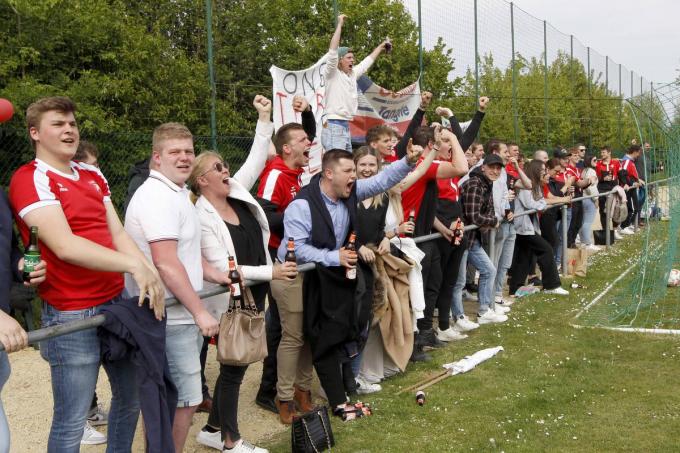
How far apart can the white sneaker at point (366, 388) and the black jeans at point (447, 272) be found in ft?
5.32

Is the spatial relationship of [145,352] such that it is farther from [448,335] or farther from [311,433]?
[448,335]

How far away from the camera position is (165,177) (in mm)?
3572

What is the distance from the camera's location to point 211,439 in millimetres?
4520

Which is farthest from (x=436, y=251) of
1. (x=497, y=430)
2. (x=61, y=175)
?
(x=61, y=175)

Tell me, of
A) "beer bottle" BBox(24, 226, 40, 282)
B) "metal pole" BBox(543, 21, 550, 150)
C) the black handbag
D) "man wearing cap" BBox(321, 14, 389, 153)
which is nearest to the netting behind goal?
"man wearing cap" BBox(321, 14, 389, 153)

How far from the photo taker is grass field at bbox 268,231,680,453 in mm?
4523

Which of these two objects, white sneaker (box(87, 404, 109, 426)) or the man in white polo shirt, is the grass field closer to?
the man in white polo shirt

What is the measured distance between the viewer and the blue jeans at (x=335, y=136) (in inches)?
301

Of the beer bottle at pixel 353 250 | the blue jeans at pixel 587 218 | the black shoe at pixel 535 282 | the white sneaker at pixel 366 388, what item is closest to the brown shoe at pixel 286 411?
the white sneaker at pixel 366 388

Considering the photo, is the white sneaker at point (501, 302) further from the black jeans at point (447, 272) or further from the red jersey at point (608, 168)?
the red jersey at point (608, 168)

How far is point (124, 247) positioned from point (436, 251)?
3.80 metres

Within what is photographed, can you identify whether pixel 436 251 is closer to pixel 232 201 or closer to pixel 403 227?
pixel 403 227

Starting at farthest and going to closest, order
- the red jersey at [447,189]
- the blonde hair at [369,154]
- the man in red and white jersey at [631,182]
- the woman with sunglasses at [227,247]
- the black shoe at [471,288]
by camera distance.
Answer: the man in red and white jersey at [631,182], the black shoe at [471,288], the red jersey at [447,189], the blonde hair at [369,154], the woman with sunglasses at [227,247]

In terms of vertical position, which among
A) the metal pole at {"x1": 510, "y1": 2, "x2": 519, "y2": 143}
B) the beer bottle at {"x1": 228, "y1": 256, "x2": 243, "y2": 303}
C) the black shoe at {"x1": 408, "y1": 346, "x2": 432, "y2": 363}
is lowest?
the black shoe at {"x1": 408, "y1": 346, "x2": 432, "y2": 363}
